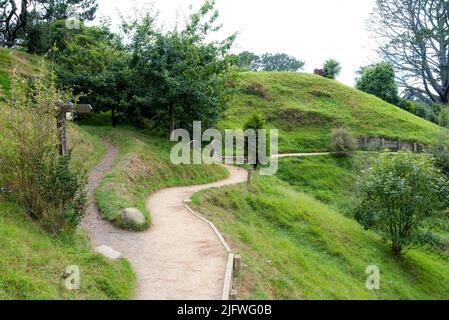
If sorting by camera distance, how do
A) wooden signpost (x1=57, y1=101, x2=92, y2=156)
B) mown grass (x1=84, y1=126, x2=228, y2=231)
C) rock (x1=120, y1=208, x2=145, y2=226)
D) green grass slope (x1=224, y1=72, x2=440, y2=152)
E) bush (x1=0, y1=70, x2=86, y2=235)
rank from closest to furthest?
bush (x1=0, y1=70, x2=86, y2=235) → wooden signpost (x1=57, y1=101, x2=92, y2=156) → rock (x1=120, y1=208, x2=145, y2=226) → mown grass (x1=84, y1=126, x2=228, y2=231) → green grass slope (x1=224, y1=72, x2=440, y2=152)

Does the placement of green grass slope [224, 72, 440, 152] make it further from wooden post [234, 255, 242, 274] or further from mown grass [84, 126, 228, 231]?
wooden post [234, 255, 242, 274]

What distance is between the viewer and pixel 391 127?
3806 cm

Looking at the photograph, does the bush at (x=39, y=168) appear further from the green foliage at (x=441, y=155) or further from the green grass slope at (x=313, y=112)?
the green foliage at (x=441, y=155)

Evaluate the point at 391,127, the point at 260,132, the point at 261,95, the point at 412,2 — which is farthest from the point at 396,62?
the point at 260,132

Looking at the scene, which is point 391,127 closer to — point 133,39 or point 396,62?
point 396,62

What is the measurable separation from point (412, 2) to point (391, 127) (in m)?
21.9

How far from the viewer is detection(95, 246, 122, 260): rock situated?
7.55 m

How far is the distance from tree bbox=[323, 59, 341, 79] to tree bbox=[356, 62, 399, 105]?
4.89 metres

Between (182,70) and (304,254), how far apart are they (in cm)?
1086

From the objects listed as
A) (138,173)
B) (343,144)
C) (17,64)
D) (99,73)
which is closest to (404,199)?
(138,173)

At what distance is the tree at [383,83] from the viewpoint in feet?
164

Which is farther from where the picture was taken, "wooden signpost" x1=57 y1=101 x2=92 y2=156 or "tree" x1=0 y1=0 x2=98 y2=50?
"tree" x1=0 y1=0 x2=98 y2=50

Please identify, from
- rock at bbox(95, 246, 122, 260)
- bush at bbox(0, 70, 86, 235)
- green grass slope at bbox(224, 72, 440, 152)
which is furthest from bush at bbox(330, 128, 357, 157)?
bush at bbox(0, 70, 86, 235)

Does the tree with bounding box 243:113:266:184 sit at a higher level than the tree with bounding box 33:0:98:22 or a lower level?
lower
